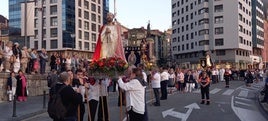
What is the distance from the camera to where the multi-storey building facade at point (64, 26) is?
8200cm

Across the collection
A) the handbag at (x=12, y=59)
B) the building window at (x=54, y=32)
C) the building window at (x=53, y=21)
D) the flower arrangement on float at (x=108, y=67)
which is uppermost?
the building window at (x=53, y=21)

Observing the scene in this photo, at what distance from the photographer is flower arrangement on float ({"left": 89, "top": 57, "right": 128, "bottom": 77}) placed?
31.0 ft

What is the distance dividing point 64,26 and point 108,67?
74149 millimetres

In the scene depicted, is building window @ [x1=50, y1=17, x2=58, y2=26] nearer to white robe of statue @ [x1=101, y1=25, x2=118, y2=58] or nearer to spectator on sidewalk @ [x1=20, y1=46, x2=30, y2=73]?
spectator on sidewalk @ [x1=20, y1=46, x2=30, y2=73]

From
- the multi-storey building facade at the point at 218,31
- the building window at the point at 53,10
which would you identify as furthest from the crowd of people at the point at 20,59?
the multi-storey building facade at the point at 218,31

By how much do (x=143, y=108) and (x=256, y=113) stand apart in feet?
28.7

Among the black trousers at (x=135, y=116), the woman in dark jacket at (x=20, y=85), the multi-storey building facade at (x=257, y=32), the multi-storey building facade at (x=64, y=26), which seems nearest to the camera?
the black trousers at (x=135, y=116)

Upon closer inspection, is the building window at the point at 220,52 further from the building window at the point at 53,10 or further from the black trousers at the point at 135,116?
the black trousers at the point at 135,116

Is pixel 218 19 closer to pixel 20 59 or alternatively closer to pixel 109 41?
pixel 20 59

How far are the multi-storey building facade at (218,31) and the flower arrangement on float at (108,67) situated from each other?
72.6 metres

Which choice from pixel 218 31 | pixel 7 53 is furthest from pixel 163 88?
pixel 218 31

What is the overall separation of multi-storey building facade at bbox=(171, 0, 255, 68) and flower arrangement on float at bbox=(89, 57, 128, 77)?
72.6 metres

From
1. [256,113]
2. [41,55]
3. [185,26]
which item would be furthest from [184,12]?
[256,113]

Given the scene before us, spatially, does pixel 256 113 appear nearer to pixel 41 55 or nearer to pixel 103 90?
pixel 103 90
